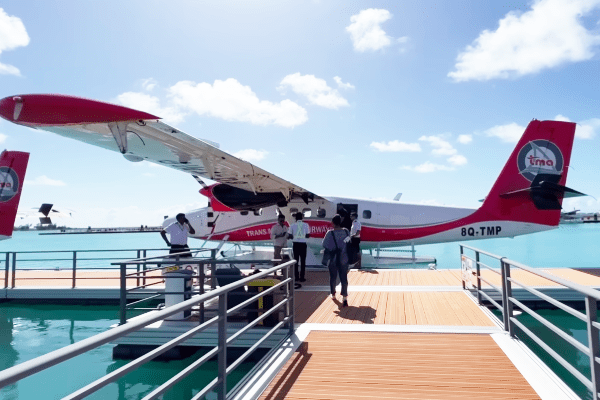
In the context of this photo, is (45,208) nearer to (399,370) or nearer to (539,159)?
(399,370)

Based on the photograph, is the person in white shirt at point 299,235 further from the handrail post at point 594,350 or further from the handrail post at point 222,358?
the handrail post at point 594,350

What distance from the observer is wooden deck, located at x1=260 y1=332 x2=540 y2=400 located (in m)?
4.34

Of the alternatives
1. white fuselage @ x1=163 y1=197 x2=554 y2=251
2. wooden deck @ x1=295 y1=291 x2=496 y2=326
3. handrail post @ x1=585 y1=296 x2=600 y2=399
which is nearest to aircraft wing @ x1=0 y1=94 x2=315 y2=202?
white fuselage @ x1=163 y1=197 x2=554 y2=251

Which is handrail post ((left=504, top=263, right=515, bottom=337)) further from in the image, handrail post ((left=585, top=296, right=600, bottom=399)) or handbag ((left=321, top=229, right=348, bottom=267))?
handbag ((left=321, top=229, right=348, bottom=267))

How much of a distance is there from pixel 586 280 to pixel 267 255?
1197cm

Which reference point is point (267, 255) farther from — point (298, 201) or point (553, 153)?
point (553, 153)

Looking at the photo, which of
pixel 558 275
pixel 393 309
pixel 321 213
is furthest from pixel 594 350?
pixel 321 213

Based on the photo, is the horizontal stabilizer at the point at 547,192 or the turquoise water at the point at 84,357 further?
the horizontal stabilizer at the point at 547,192

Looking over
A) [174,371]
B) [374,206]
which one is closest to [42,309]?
[174,371]

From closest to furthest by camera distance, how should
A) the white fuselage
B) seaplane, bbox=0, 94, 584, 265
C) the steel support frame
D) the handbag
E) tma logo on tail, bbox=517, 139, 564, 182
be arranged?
the steel support frame, the handbag, seaplane, bbox=0, 94, 584, 265, tma logo on tail, bbox=517, 139, 564, 182, the white fuselage

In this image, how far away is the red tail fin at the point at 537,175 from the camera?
50.3 feet

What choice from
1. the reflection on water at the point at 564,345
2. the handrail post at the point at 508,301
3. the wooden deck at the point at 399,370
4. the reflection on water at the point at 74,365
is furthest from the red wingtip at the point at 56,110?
the reflection on water at the point at 564,345

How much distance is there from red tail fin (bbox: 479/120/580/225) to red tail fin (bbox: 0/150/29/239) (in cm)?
1780

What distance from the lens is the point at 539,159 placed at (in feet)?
51.3
